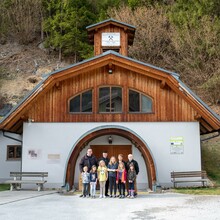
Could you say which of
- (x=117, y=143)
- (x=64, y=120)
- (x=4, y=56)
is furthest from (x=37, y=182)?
(x=4, y=56)

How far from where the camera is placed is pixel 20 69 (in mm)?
40219

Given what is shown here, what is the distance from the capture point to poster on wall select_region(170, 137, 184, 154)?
14867 millimetres

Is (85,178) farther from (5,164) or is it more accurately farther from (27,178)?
(5,164)

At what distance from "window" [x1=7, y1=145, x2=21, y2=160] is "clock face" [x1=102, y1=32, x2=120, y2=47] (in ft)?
26.5

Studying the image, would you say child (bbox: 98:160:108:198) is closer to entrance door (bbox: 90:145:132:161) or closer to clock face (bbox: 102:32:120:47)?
entrance door (bbox: 90:145:132:161)

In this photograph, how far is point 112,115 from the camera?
1514 cm

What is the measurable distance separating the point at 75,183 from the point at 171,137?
16.5 feet

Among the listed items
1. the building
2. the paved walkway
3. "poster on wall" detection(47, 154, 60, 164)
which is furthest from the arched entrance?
the paved walkway

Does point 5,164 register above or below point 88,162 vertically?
below

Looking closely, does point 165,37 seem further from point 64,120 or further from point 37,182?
point 37,182

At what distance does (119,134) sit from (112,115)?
101 cm

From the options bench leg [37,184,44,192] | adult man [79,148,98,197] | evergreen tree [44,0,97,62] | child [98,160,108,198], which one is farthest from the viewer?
evergreen tree [44,0,97,62]

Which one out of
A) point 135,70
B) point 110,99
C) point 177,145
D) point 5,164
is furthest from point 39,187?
point 135,70

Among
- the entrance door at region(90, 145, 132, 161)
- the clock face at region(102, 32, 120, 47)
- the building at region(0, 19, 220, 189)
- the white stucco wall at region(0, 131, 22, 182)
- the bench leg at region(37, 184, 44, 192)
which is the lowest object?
the bench leg at region(37, 184, 44, 192)
